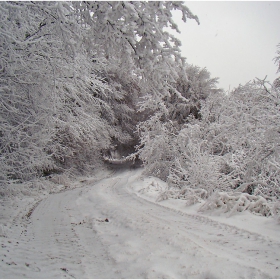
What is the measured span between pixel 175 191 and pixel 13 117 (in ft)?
18.8

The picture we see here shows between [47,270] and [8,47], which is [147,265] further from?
[8,47]

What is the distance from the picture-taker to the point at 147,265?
3.54m

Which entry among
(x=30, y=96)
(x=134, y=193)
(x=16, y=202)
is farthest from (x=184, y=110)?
(x=30, y=96)

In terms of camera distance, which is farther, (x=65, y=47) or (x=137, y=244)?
(x=137, y=244)

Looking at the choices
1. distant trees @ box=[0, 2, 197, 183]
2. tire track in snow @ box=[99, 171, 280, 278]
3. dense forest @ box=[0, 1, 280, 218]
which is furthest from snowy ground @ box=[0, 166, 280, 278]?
distant trees @ box=[0, 2, 197, 183]

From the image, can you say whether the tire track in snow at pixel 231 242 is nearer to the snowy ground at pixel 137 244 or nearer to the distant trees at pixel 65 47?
the snowy ground at pixel 137 244

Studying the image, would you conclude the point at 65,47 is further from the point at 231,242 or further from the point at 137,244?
the point at 231,242

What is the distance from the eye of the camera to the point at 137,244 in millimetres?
4395

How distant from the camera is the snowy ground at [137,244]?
339 centimetres

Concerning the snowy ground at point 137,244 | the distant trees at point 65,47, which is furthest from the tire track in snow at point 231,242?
the distant trees at point 65,47

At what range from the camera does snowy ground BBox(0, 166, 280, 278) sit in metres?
3.39

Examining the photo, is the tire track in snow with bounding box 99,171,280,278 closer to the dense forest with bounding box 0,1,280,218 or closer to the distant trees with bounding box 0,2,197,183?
the dense forest with bounding box 0,1,280,218

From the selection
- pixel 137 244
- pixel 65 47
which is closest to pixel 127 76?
pixel 65 47

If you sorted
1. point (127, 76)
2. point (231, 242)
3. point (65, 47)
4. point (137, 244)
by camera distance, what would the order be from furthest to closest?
1. point (127, 76)
2. point (231, 242)
3. point (137, 244)
4. point (65, 47)
